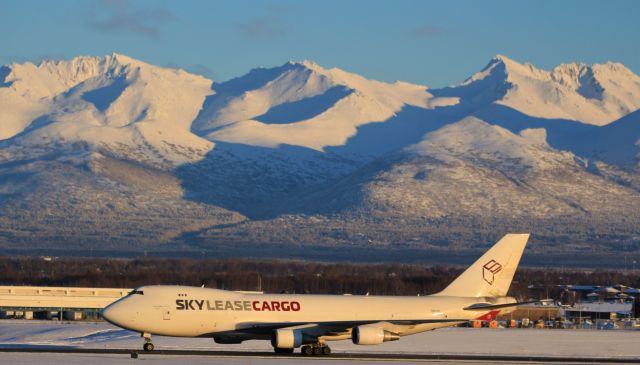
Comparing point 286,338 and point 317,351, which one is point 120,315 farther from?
point 317,351

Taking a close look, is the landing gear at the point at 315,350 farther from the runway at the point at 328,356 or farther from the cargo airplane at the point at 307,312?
the runway at the point at 328,356

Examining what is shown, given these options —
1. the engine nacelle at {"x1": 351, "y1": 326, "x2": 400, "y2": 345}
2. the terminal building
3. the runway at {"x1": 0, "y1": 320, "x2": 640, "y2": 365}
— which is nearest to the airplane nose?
the runway at {"x1": 0, "y1": 320, "x2": 640, "y2": 365}

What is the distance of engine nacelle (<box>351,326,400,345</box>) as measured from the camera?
79.0 meters

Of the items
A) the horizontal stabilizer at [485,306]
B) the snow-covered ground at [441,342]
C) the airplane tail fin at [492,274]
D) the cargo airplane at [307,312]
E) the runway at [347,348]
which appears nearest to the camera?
the runway at [347,348]

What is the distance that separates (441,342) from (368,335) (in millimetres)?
17510

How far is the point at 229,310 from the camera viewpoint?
259ft

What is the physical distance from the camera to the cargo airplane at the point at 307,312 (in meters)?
78.1

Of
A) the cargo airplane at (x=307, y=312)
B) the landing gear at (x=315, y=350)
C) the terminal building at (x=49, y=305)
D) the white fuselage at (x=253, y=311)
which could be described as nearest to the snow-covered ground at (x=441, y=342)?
the white fuselage at (x=253, y=311)

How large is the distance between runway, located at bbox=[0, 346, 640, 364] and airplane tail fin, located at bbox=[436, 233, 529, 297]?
3.67 metres

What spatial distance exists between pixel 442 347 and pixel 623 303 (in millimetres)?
106316

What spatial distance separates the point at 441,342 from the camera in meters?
95.6

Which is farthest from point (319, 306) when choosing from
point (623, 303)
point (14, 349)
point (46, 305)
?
point (623, 303)

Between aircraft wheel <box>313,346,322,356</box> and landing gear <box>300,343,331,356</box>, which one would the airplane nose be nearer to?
landing gear <box>300,343,331,356</box>

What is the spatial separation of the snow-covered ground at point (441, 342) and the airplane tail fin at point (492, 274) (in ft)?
16.3
